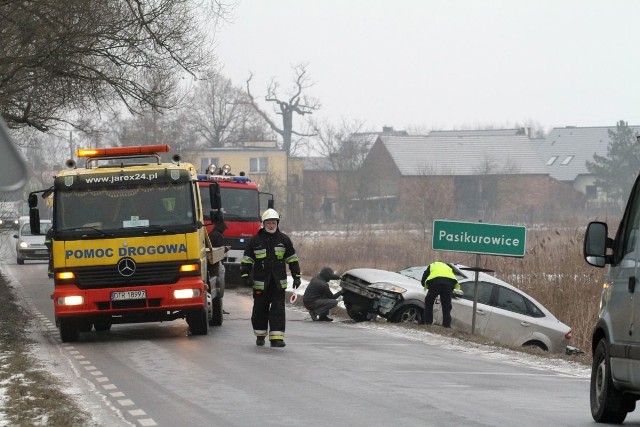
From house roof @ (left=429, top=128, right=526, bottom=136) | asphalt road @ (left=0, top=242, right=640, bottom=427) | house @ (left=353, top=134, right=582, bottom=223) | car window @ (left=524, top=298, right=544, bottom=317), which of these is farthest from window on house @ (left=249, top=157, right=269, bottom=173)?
asphalt road @ (left=0, top=242, right=640, bottom=427)

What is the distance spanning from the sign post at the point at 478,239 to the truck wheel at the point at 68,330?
20.5 ft

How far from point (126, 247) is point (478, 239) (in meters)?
6.27

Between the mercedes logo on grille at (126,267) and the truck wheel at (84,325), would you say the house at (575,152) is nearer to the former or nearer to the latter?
the truck wheel at (84,325)

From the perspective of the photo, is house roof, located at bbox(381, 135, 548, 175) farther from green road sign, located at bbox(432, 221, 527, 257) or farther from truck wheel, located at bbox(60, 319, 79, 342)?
truck wheel, located at bbox(60, 319, 79, 342)

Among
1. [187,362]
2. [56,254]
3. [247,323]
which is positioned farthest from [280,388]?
[247,323]

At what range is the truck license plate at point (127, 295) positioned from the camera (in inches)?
716

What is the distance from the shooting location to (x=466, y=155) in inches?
4414

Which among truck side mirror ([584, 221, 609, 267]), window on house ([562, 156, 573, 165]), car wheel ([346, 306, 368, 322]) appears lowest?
car wheel ([346, 306, 368, 322])

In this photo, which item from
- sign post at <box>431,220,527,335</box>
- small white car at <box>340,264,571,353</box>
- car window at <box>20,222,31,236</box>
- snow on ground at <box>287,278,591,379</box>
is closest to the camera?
snow on ground at <box>287,278,591,379</box>

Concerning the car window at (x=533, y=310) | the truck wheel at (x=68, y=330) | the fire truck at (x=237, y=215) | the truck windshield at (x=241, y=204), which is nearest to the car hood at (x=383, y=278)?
the car window at (x=533, y=310)

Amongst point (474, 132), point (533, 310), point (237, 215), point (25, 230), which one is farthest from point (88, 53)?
point (474, 132)

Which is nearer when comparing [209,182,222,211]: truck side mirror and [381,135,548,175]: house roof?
[209,182,222,211]: truck side mirror

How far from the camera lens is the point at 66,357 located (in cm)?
1642

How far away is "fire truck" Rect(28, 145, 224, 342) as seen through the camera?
59.7 feet
